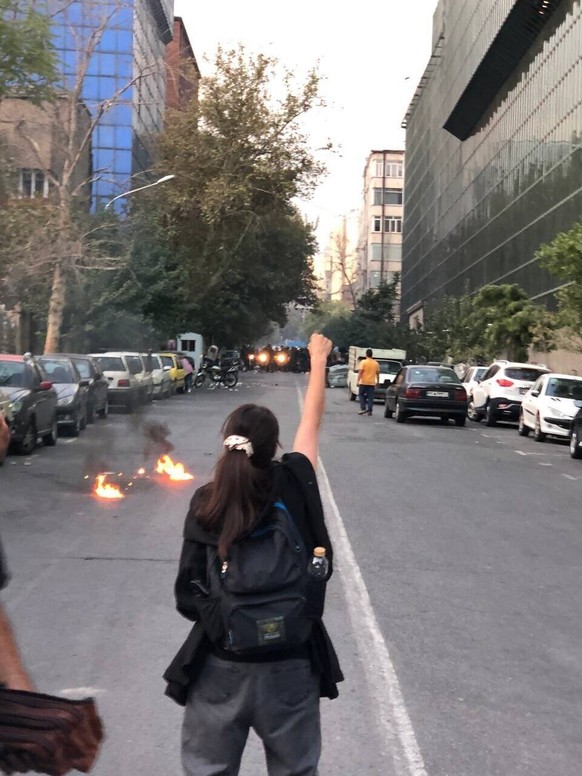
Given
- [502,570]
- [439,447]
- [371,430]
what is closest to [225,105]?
[371,430]

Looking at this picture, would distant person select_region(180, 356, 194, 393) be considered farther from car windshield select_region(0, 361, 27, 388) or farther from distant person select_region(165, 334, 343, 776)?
distant person select_region(165, 334, 343, 776)

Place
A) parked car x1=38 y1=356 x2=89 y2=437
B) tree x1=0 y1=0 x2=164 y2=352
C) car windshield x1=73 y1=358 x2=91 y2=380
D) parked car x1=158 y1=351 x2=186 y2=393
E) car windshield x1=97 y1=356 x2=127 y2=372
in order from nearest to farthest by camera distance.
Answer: parked car x1=38 y1=356 x2=89 y2=437, car windshield x1=73 y1=358 x2=91 y2=380, tree x1=0 y1=0 x2=164 y2=352, car windshield x1=97 y1=356 x2=127 y2=372, parked car x1=158 y1=351 x2=186 y2=393

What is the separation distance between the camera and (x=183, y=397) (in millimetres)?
38875

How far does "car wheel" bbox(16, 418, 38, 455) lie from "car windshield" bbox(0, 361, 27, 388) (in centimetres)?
64

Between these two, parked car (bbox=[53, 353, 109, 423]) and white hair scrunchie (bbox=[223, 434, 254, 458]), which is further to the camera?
parked car (bbox=[53, 353, 109, 423])

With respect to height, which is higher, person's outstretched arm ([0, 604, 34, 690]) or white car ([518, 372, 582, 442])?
person's outstretched arm ([0, 604, 34, 690])

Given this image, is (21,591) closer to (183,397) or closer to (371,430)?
(371,430)

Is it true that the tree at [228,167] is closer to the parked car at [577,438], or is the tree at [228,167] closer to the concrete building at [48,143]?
the concrete building at [48,143]

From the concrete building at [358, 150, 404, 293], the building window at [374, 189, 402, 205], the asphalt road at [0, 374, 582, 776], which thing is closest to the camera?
the asphalt road at [0, 374, 582, 776]

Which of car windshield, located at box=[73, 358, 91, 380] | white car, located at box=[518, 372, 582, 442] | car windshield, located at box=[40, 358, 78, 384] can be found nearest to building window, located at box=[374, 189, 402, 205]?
white car, located at box=[518, 372, 582, 442]

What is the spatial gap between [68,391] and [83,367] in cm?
350

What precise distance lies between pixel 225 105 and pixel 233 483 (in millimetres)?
45560

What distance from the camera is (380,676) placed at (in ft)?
19.2

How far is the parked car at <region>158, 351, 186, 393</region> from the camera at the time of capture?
3895 centimetres
